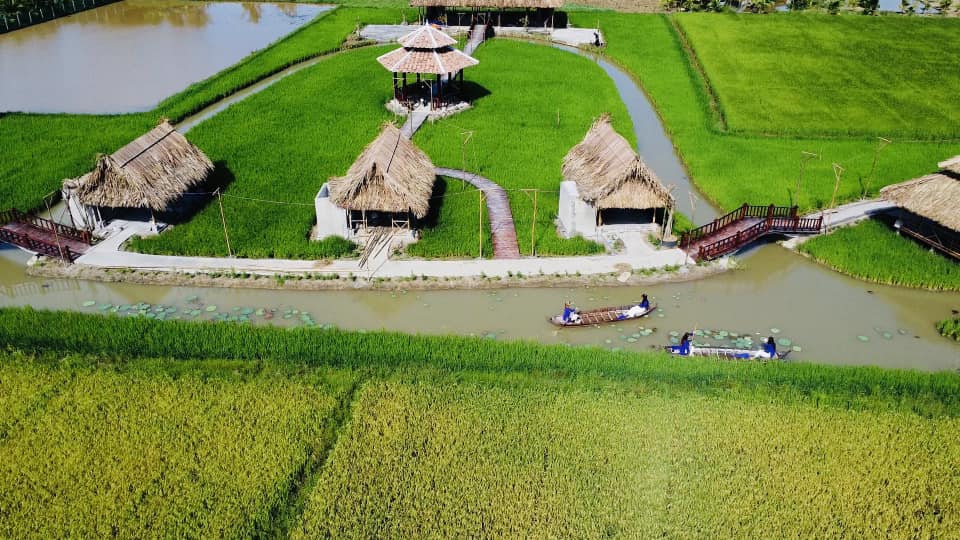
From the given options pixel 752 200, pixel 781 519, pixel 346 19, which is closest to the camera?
pixel 781 519

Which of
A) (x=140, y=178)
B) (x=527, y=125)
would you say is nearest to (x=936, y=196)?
(x=527, y=125)

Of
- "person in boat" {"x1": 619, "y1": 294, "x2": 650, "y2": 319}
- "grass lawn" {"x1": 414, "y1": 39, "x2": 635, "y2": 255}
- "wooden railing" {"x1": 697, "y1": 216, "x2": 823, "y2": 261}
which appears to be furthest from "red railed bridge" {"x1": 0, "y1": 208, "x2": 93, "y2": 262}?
"wooden railing" {"x1": 697, "y1": 216, "x2": 823, "y2": 261}

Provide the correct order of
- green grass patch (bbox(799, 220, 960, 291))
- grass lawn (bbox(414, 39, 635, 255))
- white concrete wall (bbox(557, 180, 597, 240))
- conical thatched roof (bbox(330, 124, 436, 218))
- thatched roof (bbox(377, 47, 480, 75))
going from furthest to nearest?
thatched roof (bbox(377, 47, 480, 75))
grass lawn (bbox(414, 39, 635, 255))
white concrete wall (bbox(557, 180, 597, 240))
conical thatched roof (bbox(330, 124, 436, 218))
green grass patch (bbox(799, 220, 960, 291))

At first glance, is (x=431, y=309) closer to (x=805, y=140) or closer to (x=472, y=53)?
(x=805, y=140)

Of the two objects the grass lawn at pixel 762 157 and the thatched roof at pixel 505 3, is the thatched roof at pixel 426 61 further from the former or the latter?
the thatched roof at pixel 505 3

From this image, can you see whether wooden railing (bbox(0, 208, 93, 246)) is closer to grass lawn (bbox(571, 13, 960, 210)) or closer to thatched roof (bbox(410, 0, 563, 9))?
grass lawn (bbox(571, 13, 960, 210))

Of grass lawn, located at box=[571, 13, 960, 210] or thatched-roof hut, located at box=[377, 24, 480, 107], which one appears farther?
thatched-roof hut, located at box=[377, 24, 480, 107]

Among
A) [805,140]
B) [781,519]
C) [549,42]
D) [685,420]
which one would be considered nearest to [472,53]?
[549,42]

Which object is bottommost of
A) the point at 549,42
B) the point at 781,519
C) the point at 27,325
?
the point at 781,519
